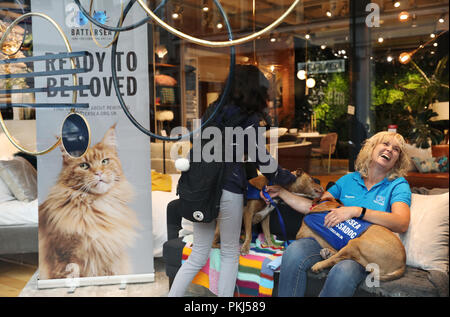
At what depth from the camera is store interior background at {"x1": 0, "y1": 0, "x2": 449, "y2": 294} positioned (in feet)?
9.01

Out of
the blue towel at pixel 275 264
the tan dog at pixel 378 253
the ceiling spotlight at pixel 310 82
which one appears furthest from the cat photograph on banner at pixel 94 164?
the tan dog at pixel 378 253

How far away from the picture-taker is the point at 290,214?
2682mm

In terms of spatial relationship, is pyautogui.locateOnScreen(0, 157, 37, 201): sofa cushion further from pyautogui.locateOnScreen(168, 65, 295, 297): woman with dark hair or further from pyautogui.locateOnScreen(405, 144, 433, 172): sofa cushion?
pyautogui.locateOnScreen(405, 144, 433, 172): sofa cushion

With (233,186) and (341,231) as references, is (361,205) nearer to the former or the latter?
(341,231)

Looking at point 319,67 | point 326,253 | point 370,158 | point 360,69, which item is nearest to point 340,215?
point 326,253

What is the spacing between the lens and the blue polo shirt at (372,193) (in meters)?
2.40

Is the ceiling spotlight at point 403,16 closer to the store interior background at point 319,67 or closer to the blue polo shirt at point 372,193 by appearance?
the store interior background at point 319,67

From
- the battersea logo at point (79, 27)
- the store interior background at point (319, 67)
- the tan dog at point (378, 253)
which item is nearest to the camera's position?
the tan dog at point (378, 253)

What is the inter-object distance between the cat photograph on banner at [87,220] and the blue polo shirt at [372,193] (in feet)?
4.56

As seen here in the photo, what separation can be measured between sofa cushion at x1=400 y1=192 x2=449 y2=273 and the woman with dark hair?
0.74 metres

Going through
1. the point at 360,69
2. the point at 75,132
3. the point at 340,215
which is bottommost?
the point at 340,215

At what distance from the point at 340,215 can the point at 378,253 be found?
278 mm

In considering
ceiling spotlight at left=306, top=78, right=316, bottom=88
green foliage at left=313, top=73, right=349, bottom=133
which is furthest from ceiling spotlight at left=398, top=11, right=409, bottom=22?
ceiling spotlight at left=306, top=78, right=316, bottom=88

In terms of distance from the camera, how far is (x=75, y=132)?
2.91m
